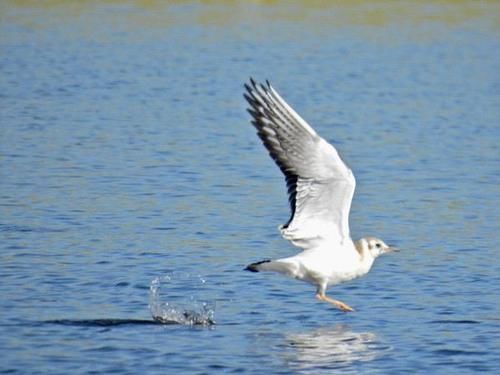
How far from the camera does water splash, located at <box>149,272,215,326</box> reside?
11.0 meters

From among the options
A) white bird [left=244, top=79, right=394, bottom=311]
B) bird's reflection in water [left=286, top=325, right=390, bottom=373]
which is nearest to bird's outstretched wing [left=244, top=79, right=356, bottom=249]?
white bird [left=244, top=79, right=394, bottom=311]

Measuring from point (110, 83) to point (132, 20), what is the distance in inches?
437

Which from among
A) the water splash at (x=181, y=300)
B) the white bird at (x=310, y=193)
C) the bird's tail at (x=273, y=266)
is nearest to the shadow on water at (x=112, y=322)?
the water splash at (x=181, y=300)

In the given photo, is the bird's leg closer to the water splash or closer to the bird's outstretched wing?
the bird's outstretched wing

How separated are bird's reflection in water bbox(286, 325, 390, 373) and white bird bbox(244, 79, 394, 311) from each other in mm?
275

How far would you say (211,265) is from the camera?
1288 cm

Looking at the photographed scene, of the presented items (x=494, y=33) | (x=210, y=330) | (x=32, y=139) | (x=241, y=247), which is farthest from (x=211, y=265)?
(x=494, y=33)

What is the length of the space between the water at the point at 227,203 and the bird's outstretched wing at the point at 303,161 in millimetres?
937

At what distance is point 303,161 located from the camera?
10172mm

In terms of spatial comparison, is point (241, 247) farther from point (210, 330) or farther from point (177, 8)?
point (177, 8)

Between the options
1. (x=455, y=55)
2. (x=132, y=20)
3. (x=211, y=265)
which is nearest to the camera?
(x=211, y=265)

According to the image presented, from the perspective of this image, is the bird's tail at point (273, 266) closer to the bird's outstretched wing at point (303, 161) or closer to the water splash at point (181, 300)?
the bird's outstretched wing at point (303, 161)

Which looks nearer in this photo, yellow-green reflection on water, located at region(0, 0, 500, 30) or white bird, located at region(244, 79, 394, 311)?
white bird, located at region(244, 79, 394, 311)

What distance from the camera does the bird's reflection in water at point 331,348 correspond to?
9.79 m
